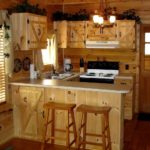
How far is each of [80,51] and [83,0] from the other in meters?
1.24

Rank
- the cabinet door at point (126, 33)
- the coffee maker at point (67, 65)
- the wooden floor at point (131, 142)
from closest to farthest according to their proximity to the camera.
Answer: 1. the wooden floor at point (131, 142)
2. the cabinet door at point (126, 33)
3. the coffee maker at point (67, 65)

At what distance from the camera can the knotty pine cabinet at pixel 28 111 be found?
4.57m

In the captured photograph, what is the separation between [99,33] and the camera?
20.1 ft

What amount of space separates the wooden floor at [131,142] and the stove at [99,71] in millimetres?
1272

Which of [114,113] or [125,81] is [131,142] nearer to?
[114,113]

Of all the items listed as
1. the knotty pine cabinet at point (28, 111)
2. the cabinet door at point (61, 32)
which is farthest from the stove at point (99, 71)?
the knotty pine cabinet at point (28, 111)

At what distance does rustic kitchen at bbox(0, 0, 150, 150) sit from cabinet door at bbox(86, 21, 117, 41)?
0.07 feet

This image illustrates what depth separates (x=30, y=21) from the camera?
455 centimetres

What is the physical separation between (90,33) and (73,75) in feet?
3.54

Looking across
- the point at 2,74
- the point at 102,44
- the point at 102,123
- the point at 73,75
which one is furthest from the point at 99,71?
the point at 102,123

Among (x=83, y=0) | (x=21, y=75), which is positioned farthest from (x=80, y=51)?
(x=21, y=75)

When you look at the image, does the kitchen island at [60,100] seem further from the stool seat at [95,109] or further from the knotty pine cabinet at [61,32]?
the knotty pine cabinet at [61,32]

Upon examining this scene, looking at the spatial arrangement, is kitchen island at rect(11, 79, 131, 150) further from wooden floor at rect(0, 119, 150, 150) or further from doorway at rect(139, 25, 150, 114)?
doorway at rect(139, 25, 150, 114)

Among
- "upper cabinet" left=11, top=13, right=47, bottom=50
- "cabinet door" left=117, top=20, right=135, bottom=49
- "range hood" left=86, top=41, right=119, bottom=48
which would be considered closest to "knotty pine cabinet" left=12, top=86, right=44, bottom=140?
"upper cabinet" left=11, top=13, right=47, bottom=50
